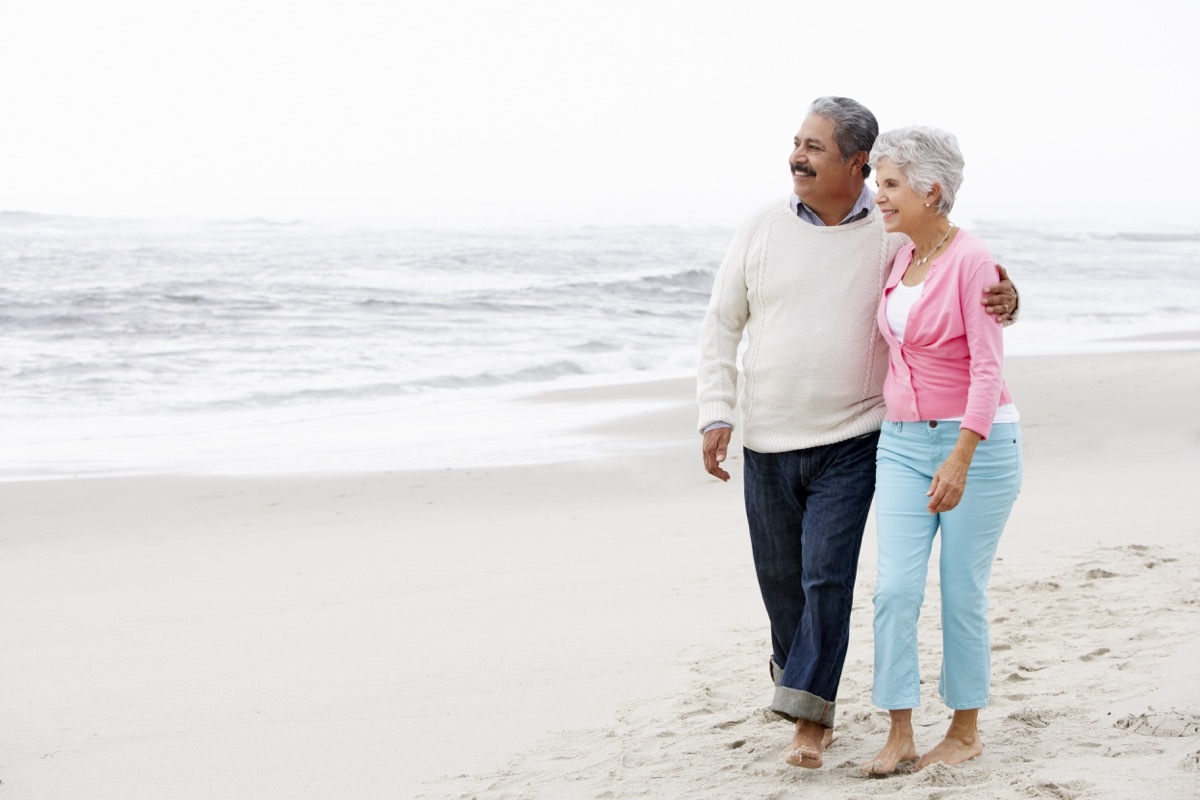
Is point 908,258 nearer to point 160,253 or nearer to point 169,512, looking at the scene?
point 169,512

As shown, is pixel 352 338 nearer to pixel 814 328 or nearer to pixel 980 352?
pixel 814 328

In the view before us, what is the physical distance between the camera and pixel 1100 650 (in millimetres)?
3879

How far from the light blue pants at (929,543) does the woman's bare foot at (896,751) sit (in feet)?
0.19

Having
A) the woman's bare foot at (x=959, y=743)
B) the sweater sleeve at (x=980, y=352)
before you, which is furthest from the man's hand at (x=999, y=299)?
the woman's bare foot at (x=959, y=743)

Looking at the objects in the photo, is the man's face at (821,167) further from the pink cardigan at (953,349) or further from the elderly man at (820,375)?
the pink cardigan at (953,349)

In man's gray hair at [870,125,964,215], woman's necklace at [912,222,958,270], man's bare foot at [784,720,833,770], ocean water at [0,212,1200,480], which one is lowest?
ocean water at [0,212,1200,480]

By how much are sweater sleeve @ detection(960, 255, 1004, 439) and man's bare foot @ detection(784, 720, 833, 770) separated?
88 centimetres

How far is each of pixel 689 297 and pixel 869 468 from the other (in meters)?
21.6

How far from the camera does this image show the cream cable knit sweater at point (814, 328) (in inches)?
121

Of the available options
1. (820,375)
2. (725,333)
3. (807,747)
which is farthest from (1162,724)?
(725,333)

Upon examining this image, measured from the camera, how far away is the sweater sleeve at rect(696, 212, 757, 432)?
322 cm

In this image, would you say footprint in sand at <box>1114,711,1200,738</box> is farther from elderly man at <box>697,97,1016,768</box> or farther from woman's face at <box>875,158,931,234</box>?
woman's face at <box>875,158,931,234</box>

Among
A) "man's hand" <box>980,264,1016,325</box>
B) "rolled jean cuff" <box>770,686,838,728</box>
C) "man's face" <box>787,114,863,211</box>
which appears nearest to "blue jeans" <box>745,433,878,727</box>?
"rolled jean cuff" <box>770,686,838,728</box>

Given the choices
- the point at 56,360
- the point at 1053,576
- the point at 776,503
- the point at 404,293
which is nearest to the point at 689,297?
the point at 404,293
